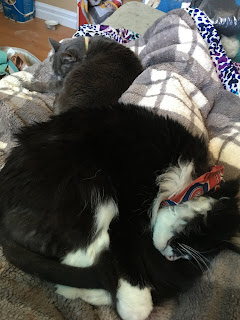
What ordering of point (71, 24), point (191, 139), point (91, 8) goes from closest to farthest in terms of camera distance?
point (191, 139), point (91, 8), point (71, 24)

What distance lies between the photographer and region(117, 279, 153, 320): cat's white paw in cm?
81

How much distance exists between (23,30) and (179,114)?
8.16 feet

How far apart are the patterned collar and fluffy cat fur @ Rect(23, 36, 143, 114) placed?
2.15 ft

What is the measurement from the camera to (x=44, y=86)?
5.67ft

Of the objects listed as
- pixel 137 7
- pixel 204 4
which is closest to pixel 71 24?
pixel 137 7

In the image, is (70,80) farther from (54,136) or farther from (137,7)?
(137,7)

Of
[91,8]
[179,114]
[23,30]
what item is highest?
[179,114]

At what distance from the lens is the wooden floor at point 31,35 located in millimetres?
2851

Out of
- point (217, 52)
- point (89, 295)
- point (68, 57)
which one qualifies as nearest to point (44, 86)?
point (68, 57)

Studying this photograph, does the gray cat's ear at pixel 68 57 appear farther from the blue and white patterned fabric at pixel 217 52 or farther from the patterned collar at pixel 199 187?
the patterned collar at pixel 199 187

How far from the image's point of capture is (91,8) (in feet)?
9.59

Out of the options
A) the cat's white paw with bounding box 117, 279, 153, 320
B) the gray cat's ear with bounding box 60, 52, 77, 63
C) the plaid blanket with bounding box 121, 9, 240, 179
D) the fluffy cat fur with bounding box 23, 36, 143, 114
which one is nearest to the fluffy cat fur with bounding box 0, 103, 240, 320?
the cat's white paw with bounding box 117, 279, 153, 320

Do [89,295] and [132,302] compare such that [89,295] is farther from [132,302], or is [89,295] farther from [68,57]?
[68,57]

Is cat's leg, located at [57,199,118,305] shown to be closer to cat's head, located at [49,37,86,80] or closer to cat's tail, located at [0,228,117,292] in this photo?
cat's tail, located at [0,228,117,292]
